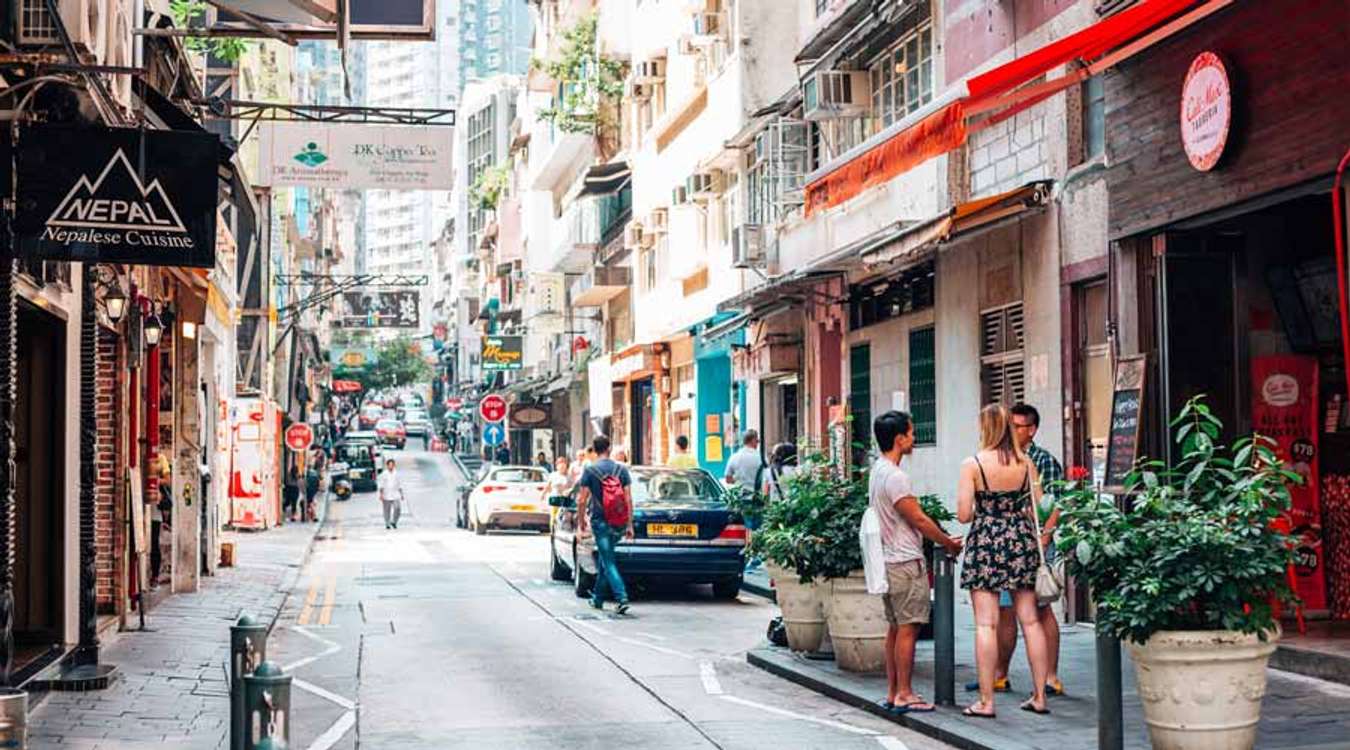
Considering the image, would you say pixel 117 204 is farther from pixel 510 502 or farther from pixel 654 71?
pixel 654 71

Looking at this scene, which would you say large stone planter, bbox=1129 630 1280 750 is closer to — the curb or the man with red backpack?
the curb

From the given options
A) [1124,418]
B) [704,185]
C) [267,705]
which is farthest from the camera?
[704,185]

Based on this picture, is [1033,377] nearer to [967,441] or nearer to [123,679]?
[967,441]

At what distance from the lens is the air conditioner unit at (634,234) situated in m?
41.3

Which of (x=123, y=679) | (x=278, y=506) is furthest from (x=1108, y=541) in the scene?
(x=278, y=506)

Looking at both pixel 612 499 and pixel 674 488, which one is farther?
pixel 674 488

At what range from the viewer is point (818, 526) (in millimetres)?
13195

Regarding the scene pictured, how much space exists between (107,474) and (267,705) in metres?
11.9

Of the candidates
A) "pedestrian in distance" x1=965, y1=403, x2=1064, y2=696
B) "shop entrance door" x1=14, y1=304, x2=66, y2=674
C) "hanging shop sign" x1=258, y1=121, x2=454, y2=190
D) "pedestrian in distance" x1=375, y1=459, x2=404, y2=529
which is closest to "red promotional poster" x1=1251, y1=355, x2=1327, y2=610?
"pedestrian in distance" x1=965, y1=403, x2=1064, y2=696

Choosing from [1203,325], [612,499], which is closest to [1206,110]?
[1203,325]

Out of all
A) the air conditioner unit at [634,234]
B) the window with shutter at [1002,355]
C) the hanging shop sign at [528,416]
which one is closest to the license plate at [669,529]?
the window with shutter at [1002,355]

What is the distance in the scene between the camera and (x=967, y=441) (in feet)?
65.4

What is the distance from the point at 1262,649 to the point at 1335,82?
4199mm

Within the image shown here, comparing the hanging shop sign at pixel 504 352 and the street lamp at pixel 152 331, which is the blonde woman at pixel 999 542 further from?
the hanging shop sign at pixel 504 352
